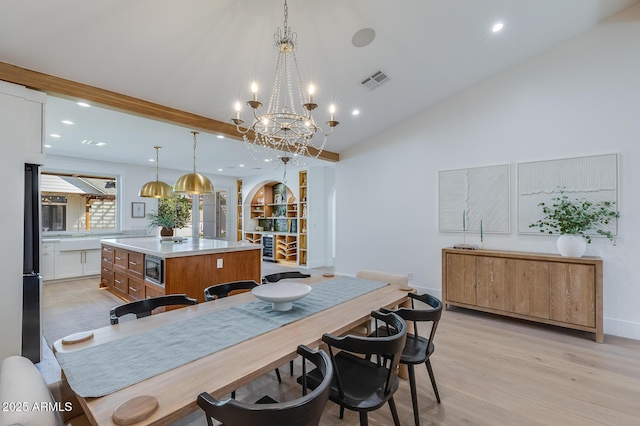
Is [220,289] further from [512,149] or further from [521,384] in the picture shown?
[512,149]

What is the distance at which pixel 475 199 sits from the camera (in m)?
4.38

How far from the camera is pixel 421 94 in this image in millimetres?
4406

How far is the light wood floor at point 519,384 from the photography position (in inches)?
78.0

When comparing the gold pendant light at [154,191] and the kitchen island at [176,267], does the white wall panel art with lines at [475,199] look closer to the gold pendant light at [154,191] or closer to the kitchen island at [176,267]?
the kitchen island at [176,267]

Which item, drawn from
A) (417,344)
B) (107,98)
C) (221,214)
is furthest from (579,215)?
(221,214)

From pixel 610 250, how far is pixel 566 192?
0.81 m

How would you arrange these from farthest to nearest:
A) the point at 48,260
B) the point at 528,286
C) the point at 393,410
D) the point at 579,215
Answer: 1. the point at 48,260
2. the point at 528,286
3. the point at 579,215
4. the point at 393,410

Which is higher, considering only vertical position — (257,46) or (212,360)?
(257,46)

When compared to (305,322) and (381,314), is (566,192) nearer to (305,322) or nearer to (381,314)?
(381,314)

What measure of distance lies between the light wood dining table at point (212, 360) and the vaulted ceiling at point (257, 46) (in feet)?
8.02

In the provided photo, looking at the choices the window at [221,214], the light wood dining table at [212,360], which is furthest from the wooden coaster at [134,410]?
the window at [221,214]

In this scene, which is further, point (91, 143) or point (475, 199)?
point (91, 143)

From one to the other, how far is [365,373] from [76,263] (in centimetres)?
694

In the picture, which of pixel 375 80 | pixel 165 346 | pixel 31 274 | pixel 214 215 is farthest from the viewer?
pixel 214 215
